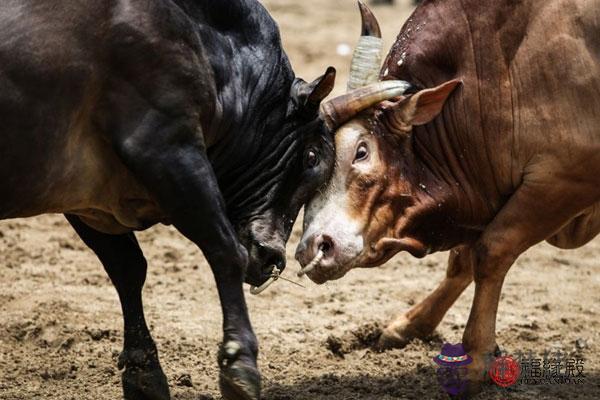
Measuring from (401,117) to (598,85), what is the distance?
0.87m

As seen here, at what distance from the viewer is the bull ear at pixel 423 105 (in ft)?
18.0

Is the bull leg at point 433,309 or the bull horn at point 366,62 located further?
the bull leg at point 433,309

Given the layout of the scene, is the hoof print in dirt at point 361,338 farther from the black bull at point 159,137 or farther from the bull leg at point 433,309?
the black bull at point 159,137

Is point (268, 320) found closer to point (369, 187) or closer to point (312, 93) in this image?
point (369, 187)

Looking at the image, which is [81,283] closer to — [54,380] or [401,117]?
[54,380]

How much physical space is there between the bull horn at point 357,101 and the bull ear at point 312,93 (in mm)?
216

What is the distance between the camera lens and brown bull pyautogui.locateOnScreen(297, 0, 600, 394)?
5.38 meters

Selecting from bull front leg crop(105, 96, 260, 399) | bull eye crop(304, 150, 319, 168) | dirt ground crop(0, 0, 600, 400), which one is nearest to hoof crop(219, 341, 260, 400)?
bull front leg crop(105, 96, 260, 399)

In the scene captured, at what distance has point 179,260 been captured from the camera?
765 cm

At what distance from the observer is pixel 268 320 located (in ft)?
21.6

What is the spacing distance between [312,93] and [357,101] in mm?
349

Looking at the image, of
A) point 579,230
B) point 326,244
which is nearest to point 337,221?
point 326,244

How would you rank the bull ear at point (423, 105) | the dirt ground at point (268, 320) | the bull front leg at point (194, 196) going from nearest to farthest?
the bull front leg at point (194, 196) → the bull ear at point (423, 105) → the dirt ground at point (268, 320)

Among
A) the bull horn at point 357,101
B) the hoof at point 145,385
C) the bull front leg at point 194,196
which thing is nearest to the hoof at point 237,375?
the bull front leg at point 194,196
